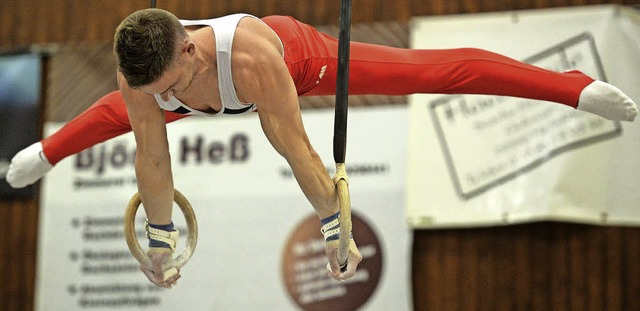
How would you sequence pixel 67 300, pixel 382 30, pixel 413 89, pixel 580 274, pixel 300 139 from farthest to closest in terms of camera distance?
pixel 67 300 → pixel 382 30 → pixel 580 274 → pixel 413 89 → pixel 300 139

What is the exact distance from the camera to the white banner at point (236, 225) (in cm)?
458

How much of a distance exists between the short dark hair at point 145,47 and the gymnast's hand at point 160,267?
745 millimetres

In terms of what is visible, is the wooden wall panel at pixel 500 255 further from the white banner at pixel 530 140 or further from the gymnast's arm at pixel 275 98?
the gymnast's arm at pixel 275 98

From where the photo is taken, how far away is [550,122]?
4.43 meters

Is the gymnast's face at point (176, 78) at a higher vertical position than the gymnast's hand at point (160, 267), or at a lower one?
higher

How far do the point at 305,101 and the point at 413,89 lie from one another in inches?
72.2

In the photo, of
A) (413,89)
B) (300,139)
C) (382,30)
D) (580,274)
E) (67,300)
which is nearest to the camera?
(300,139)

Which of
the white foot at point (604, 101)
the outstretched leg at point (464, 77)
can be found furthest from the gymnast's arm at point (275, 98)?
the white foot at point (604, 101)

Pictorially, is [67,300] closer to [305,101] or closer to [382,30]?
[305,101]

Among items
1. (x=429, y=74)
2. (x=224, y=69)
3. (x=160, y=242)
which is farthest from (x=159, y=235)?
(x=429, y=74)

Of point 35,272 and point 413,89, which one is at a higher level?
point 413,89

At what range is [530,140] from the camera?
14.6ft

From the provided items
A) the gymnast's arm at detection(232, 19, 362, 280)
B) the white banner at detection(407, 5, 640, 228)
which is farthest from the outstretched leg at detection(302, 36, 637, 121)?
the white banner at detection(407, 5, 640, 228)

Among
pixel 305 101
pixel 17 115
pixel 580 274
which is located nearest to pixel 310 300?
pixel 305 101
